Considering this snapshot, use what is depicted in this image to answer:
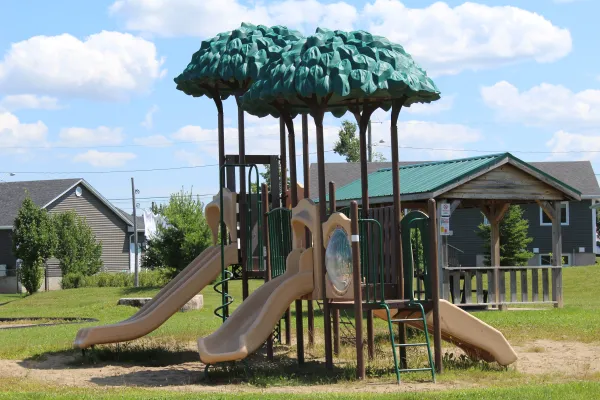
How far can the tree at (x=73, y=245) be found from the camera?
43719mm

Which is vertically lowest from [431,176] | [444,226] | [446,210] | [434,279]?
[434,279]

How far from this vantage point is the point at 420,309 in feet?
39.8

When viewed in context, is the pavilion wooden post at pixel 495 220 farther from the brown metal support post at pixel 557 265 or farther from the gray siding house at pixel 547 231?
the gray siding house at pixel 547 231

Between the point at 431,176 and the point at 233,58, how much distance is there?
8278 mm

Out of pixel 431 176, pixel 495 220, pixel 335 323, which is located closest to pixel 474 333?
pixel 335 323

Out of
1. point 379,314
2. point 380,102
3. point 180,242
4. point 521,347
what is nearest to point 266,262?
point 379,314

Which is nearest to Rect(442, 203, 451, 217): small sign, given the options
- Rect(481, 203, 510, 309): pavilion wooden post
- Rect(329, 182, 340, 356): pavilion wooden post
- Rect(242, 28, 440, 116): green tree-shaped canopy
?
Rect(481, 203, 510, 309): pavilion wooden post

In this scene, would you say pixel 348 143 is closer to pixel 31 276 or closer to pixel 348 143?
pixel 348 143

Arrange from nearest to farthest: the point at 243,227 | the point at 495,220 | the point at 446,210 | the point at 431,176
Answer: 1. the point at 243,227
2. the point at 446,210
3. the point at 431,176
4. the point at 495,220

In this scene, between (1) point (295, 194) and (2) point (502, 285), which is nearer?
(1) point (295, 194)

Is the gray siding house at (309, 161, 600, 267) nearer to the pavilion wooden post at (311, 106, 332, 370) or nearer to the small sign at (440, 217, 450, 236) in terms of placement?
the small sign at (440, 217, 450, 236)

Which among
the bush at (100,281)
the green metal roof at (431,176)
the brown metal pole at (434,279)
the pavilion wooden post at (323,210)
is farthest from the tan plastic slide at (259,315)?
the bush at (100,281)

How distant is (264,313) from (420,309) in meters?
2.00

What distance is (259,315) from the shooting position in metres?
12.2
